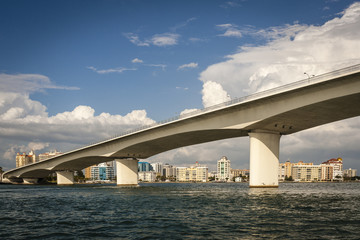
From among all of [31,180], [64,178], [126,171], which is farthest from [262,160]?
[31,180]

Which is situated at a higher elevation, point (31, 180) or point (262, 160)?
point (262, 160)

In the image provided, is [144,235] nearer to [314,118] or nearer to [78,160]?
[314,118]

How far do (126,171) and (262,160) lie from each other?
131 feet

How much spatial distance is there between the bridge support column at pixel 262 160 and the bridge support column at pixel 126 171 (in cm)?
3716

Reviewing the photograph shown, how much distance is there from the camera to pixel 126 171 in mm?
81875

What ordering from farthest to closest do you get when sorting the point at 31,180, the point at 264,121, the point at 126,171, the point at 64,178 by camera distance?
1. the point at 31,180
2. the point at 64,178
3. the point at 126,171
4. the point at 264,121

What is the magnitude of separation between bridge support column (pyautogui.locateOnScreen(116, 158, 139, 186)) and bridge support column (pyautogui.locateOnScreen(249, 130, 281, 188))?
122ft

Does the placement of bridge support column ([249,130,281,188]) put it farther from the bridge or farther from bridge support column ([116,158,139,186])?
bridge support column ([116,158,139,186])

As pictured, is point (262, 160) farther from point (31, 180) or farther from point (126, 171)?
point (31, 180)

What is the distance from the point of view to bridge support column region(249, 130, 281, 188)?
50500 mm

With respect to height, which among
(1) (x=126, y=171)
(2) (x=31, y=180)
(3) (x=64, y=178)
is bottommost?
(2) (x=31, y=180)

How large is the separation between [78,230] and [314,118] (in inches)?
1528

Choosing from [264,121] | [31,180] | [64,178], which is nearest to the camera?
[264,121]

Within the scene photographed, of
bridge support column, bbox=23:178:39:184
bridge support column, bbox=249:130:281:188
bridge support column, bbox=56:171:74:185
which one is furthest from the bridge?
bridge support column, bbox=23:178:39:184
